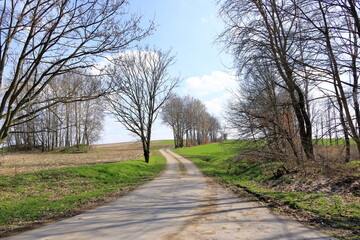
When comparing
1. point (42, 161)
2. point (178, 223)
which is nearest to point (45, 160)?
point (42, 161)

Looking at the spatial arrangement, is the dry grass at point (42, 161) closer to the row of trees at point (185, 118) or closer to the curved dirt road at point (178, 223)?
the curved dirt road at point (178, 223)

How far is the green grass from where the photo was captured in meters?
7.82

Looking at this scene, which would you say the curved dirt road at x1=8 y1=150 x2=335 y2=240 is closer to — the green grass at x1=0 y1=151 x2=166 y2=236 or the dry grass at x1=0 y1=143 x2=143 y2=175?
the green grass at x1=0 y1=151 x2=166 y2=236

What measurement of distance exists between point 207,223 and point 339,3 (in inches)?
277

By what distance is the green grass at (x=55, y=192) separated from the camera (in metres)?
7.82

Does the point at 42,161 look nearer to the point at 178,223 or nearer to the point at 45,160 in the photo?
the point at 45,160

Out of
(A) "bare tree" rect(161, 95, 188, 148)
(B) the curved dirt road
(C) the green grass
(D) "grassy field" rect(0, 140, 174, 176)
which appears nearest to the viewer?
(B) the curved dirt road

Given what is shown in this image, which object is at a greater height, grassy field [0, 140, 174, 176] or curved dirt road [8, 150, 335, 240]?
grassy field [0, 140, 174, 176]

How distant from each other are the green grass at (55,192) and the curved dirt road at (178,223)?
138 cm

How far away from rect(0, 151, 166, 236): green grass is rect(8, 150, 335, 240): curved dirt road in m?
1.38

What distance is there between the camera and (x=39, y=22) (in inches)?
323

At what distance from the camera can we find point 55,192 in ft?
39.9

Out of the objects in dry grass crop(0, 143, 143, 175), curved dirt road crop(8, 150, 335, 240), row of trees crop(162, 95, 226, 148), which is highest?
row of trees crop(162, 95, 226, 148)

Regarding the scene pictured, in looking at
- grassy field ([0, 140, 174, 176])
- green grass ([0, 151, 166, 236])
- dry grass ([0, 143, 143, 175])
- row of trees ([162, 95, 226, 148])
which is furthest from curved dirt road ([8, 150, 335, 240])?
row of trees ([162, 95, 226, 148])
